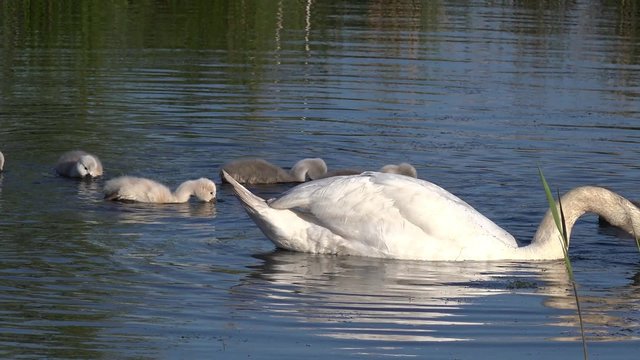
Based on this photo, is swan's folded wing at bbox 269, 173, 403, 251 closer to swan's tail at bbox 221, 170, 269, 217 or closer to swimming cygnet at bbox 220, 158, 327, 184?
swan's tail at bbox 221, 170, 269, 217

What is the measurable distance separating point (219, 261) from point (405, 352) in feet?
8.53

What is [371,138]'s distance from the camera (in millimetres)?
15391

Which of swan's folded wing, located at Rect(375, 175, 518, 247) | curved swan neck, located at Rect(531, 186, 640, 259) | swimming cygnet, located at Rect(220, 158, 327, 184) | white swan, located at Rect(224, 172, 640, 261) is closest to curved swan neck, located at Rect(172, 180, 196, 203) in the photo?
swimming cygnet, located at Rect(220, 158, 327, 184)

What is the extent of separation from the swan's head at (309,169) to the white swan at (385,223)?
2768 millimetres

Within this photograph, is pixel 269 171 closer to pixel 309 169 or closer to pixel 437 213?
pixel 309 169

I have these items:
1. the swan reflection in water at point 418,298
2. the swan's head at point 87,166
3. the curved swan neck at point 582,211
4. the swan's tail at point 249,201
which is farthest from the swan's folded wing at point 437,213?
→ the swan's head at point 87,166

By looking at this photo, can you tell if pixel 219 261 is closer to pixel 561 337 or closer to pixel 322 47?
pixel 561 337

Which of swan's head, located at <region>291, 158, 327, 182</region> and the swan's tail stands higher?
the swan's tail

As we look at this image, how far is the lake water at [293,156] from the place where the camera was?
8188 mm

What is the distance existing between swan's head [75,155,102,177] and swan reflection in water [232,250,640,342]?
A: 117 inches

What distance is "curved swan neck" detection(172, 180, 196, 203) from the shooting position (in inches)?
480

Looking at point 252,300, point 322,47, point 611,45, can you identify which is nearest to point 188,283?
point 252,300

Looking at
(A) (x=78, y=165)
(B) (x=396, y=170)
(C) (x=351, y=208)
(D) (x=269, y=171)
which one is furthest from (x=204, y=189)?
(C) (x=351, y=208)

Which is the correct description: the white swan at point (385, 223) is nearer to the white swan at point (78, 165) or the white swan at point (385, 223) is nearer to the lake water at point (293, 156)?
the lake water at point (293, 156)
